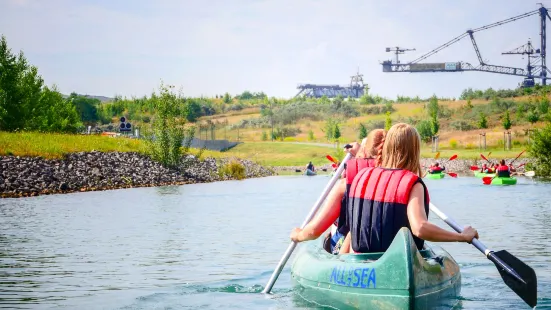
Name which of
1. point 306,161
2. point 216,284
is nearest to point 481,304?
Result: point 216,284

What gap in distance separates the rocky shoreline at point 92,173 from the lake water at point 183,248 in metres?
2.56

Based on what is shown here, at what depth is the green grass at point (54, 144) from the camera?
123 feet

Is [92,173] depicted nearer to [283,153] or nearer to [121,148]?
[121,148]

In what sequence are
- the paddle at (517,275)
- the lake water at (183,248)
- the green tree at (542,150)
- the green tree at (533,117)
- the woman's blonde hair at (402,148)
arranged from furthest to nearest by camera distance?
1. the green tree at (533,117)
2. the green tree at (542,150)
3. the lake water at (183,248)
4. the paddle at (517,275)
5. the woman's blonde hair at (402,148)

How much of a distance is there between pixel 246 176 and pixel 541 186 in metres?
20.2

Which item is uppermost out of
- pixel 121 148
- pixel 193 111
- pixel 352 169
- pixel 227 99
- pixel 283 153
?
pixel 227 99

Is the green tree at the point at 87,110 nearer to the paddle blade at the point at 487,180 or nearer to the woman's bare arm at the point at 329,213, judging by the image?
the paddle blade at the point at 487,180

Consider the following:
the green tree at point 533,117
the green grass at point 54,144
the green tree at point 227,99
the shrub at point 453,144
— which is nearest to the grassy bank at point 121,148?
the green grass at point 54,144

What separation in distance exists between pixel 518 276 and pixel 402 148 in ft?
6.87

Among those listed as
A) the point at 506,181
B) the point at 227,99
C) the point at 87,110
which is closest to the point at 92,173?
Answer: the point at 506,181

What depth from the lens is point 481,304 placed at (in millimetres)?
9711

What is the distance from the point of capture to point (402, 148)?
7.36 meters

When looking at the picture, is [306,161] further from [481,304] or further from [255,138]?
[481,304]

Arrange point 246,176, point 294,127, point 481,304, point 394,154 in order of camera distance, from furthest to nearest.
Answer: point 294,127 → point 246,176 → point 481,304 → point 394,154
